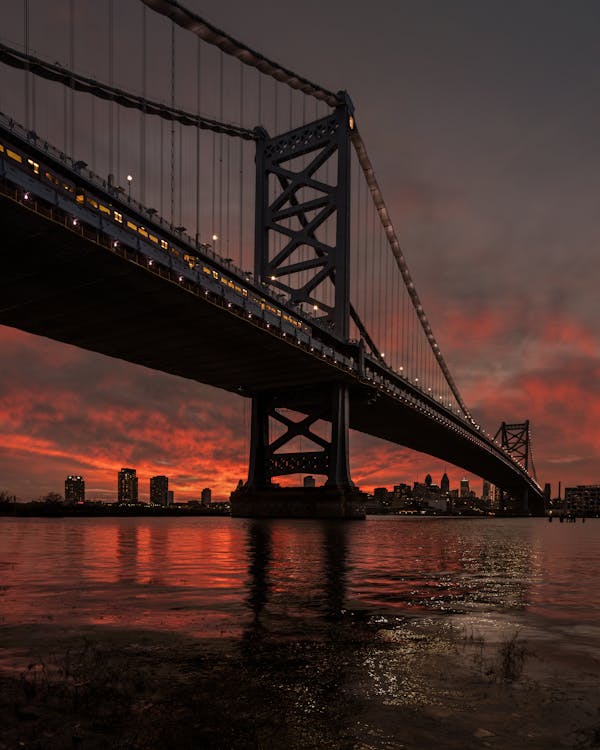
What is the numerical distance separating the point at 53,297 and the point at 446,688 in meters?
52.4

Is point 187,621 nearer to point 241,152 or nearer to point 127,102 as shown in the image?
point 127,102

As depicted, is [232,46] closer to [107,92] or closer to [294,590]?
[107,92]

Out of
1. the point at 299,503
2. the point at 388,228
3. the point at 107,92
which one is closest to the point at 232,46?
the point at 107,92

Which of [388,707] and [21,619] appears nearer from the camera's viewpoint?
[388,707]

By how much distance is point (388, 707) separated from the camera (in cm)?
576

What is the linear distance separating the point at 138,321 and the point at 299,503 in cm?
2424

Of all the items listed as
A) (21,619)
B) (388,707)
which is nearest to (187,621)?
(21,619)

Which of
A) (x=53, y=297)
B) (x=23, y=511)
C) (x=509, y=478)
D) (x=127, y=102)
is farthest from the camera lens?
(x=509, y=478)

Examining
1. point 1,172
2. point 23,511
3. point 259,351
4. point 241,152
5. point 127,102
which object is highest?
point 241,152

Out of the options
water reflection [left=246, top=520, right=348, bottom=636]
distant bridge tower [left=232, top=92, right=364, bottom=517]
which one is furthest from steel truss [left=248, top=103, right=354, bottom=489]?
water reflection [left=246, top=520, right=348, bottom=636]

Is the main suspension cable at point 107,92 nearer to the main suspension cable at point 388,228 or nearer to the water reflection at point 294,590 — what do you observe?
the main suspension cable at point 388,228

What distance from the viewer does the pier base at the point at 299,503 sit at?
227 ft

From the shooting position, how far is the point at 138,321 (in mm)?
60219

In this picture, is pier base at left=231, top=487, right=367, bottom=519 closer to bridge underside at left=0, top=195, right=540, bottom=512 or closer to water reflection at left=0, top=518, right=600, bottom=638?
bridge underside at left=0, top=195, right=540, bottom=512
